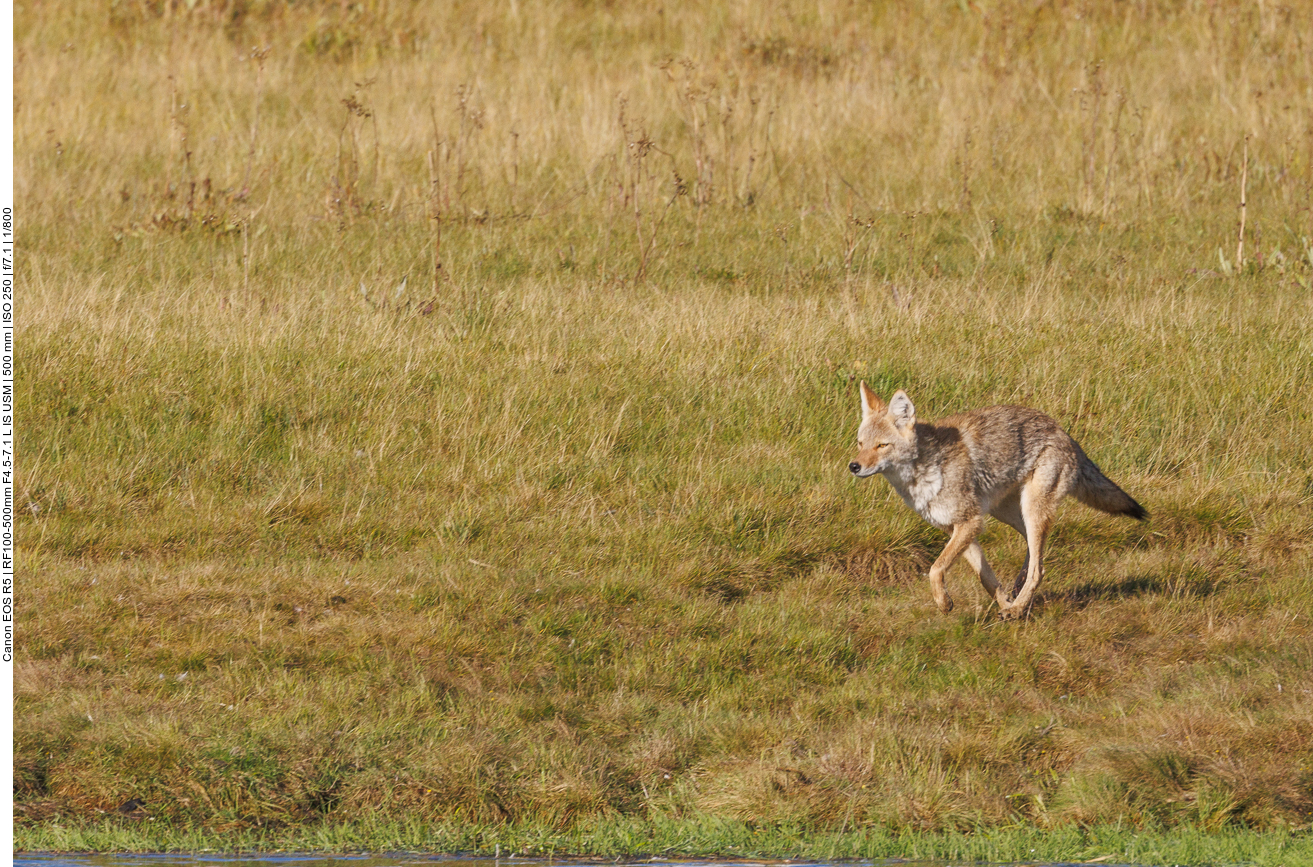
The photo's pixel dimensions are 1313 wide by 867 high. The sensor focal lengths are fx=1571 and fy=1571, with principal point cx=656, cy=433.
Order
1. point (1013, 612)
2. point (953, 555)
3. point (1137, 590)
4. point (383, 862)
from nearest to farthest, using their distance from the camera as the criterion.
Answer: point (383, 862) → point (953, 555) → point (1013, 612) → point (1137, 590)

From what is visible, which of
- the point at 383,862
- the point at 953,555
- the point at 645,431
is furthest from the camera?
the point at 645,431

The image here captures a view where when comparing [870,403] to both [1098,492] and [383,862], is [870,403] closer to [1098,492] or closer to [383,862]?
[1098,492]

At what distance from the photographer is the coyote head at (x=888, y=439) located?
7.95 meters

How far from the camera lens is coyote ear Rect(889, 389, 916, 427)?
8.02 metres

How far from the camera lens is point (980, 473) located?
8.09 metres

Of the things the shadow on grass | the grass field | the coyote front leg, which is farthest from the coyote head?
the shadow on grass

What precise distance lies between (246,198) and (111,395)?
4691mm

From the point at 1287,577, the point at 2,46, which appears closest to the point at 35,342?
the point at 2,46

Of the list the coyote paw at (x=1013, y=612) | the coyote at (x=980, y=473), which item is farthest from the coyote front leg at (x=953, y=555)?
the coyote paw at (x=1013, y=612)

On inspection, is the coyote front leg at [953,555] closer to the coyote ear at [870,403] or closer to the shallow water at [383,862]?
the coyote ear at [870,403]

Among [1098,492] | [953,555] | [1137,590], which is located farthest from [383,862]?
[1137,590]

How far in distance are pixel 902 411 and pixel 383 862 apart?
357 centimetres

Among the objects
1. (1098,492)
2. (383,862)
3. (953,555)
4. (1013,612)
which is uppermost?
(1098,492)

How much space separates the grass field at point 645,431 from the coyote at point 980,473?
0.36 metres
